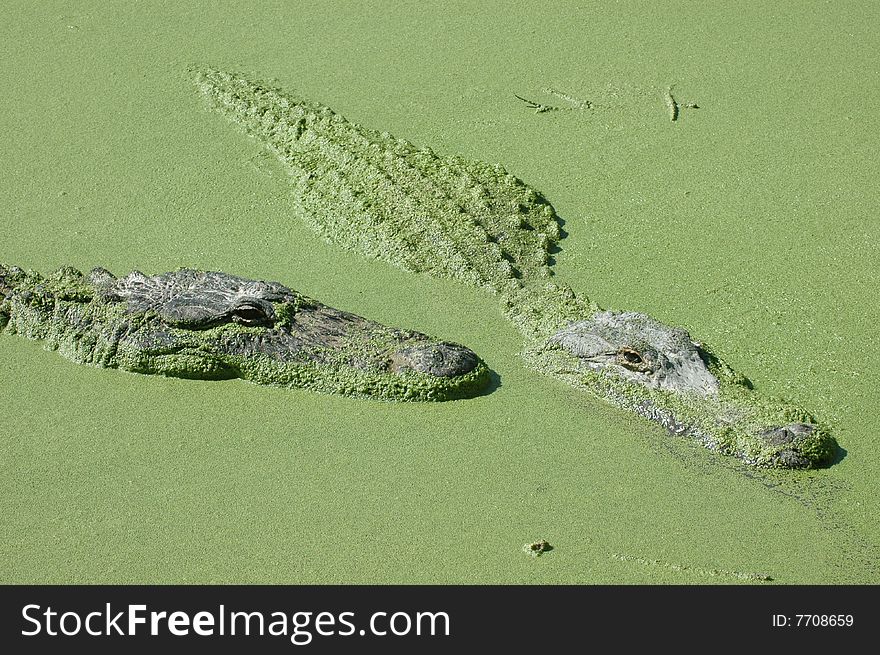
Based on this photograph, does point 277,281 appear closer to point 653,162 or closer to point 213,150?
point 213,150

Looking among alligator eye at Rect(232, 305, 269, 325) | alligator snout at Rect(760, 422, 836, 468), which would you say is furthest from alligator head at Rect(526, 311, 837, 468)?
alligator eye at Rect(232, 305, 269, 325)

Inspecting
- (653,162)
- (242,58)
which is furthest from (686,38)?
(242,58)

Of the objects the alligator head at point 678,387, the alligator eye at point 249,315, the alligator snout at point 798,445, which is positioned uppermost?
the alligator eye at point 249,315

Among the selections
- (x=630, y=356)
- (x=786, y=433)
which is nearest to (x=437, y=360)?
(x=630, y=356)

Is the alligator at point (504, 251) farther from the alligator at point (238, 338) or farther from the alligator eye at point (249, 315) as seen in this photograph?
the alligator eye at point (249, 315)

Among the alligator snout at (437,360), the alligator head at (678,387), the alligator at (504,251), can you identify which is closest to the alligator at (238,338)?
the alligator snout at (437,360)

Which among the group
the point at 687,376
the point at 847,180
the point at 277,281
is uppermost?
the point at 847,180
